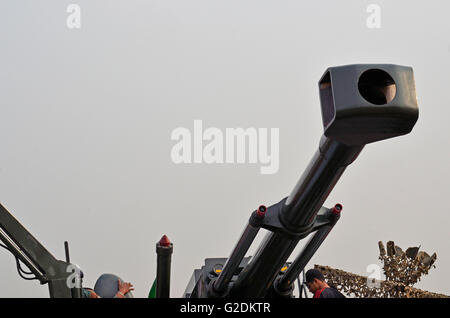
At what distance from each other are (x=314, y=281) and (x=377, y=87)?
126 centimetres

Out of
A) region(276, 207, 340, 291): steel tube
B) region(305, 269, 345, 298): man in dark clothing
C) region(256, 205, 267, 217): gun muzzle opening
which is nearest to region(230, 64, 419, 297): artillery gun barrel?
region(256, 205, 267, 217): gun muzzle opening

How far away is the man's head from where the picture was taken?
1804 mm

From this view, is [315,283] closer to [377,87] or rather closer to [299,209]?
[299,209]

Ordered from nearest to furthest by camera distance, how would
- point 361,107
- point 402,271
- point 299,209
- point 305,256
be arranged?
point 361,107
point 299,209
point 305,256
point 402,271

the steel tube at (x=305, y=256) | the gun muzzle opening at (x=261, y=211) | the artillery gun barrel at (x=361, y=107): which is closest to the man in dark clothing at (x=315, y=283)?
the steel tube at (x=305, y=256)

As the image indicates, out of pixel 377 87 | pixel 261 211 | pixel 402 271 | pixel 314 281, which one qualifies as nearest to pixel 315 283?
pixel 314 281

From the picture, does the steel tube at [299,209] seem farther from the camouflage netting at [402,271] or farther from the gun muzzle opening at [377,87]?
the camouflage netting at [402,271]

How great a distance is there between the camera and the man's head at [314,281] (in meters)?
1.80

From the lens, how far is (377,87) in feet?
2.28

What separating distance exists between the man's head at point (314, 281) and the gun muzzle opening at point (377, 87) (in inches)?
49.1

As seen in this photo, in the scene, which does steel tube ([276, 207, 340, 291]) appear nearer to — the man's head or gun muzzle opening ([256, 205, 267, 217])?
gun muzzle opening ([256, 205, 267, 217])

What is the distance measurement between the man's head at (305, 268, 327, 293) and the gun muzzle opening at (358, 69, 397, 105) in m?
1.25
